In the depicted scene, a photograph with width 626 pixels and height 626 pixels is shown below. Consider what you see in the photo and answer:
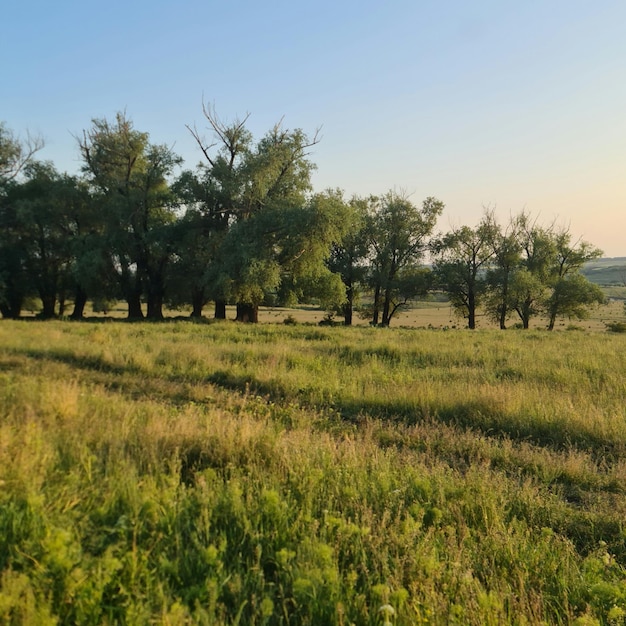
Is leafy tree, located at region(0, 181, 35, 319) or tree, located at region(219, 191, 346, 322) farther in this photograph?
leafy tree, located at region(0, 181, 35, 319)

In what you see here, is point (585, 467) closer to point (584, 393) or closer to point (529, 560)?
point (529, 560)

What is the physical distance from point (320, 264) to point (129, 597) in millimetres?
29656

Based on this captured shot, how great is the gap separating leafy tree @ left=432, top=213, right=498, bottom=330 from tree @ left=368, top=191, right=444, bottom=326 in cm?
236

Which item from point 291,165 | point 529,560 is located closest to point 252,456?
point 529,560

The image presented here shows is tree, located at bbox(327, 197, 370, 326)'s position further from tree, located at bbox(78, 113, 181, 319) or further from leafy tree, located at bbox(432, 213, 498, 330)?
tree, located at bbox(78, 113, 181, 319)

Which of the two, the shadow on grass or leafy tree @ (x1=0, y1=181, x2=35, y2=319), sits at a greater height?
leafy tree @ (x1=0, y1=181, x2=35, y2=319)

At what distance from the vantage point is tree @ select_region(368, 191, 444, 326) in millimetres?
43438

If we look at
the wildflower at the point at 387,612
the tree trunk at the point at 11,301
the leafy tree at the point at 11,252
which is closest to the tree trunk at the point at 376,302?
the leafy tree at the point at 11,252

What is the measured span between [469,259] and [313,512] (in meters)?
45.9

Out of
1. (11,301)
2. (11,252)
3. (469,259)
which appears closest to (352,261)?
(469,259)

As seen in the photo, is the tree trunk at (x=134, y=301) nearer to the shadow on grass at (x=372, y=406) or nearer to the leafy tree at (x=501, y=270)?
the shadow on grass at (x=372, y=406)

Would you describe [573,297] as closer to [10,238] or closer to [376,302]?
[376,302]

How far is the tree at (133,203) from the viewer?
29984 millimetres

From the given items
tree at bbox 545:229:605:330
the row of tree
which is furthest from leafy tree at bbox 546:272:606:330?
the row of tree
